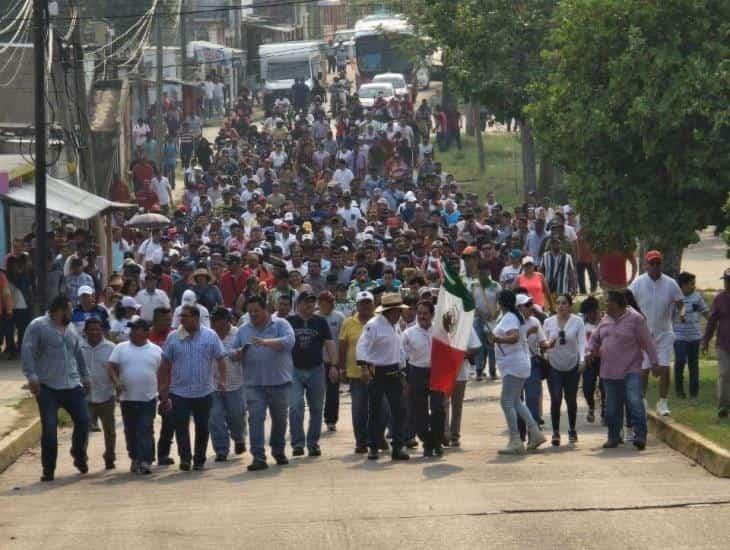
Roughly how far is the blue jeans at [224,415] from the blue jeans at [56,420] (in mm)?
1311

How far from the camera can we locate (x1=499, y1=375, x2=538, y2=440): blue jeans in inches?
697

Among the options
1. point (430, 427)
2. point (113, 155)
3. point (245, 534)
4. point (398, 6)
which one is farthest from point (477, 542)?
point (398, 6)

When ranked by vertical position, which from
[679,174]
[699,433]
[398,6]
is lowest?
[699,433]

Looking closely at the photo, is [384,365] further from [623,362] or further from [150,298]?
[150,298]

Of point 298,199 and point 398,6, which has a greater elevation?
point 398,6

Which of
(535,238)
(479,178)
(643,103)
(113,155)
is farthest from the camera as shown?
(479,178)

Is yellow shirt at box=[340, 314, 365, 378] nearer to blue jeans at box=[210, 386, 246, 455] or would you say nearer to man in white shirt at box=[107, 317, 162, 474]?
blue jeans at box=[210, 386, 246, 455]

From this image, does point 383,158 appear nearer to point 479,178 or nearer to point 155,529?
point 479,178

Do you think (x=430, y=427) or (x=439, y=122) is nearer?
(x=430, y=427)

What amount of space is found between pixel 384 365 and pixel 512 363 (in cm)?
121

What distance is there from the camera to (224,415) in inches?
724

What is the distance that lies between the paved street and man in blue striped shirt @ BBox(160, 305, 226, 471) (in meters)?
0.37

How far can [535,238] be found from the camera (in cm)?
2959

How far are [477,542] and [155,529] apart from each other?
2.47 meters
